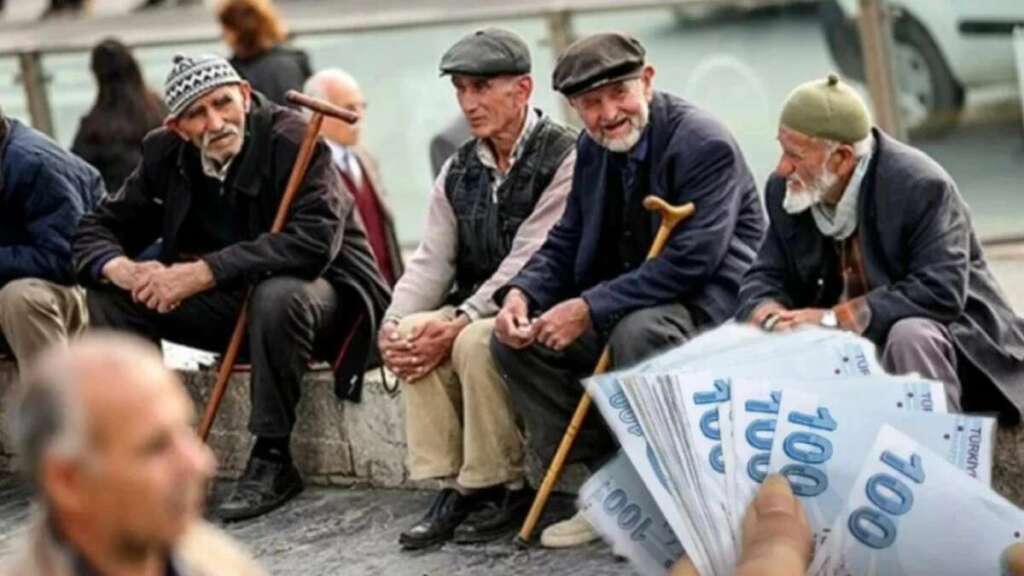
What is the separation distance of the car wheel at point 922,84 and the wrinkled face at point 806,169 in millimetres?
3937

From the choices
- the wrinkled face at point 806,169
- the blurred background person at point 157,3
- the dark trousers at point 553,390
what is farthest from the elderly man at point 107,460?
the blurred background person at point 157,3

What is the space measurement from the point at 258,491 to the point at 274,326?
20.9 inches

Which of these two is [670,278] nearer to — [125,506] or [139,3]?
[125,506]

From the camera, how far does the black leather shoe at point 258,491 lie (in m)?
7.86

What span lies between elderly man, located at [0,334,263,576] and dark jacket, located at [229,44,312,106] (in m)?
6.97

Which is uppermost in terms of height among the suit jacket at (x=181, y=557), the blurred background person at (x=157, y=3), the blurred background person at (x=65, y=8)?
the suit jacket at (x=181, y=557)

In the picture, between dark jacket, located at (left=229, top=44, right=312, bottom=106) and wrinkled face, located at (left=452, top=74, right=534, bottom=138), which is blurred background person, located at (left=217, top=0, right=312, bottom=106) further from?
wrinkled face, located at (left=452, top=74, right=534, bottom=138)

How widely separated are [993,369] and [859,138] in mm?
640

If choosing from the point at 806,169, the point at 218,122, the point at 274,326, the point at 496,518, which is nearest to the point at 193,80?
the point at 218,122

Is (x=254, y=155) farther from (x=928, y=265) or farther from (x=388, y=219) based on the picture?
(x=928, y=265)

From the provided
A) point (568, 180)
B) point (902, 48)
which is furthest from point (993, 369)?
point (902, 48)

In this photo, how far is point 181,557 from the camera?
3.61m

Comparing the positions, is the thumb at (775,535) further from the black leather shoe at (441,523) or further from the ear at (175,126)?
the ear at (175,126)

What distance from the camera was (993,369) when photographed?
651 cm
